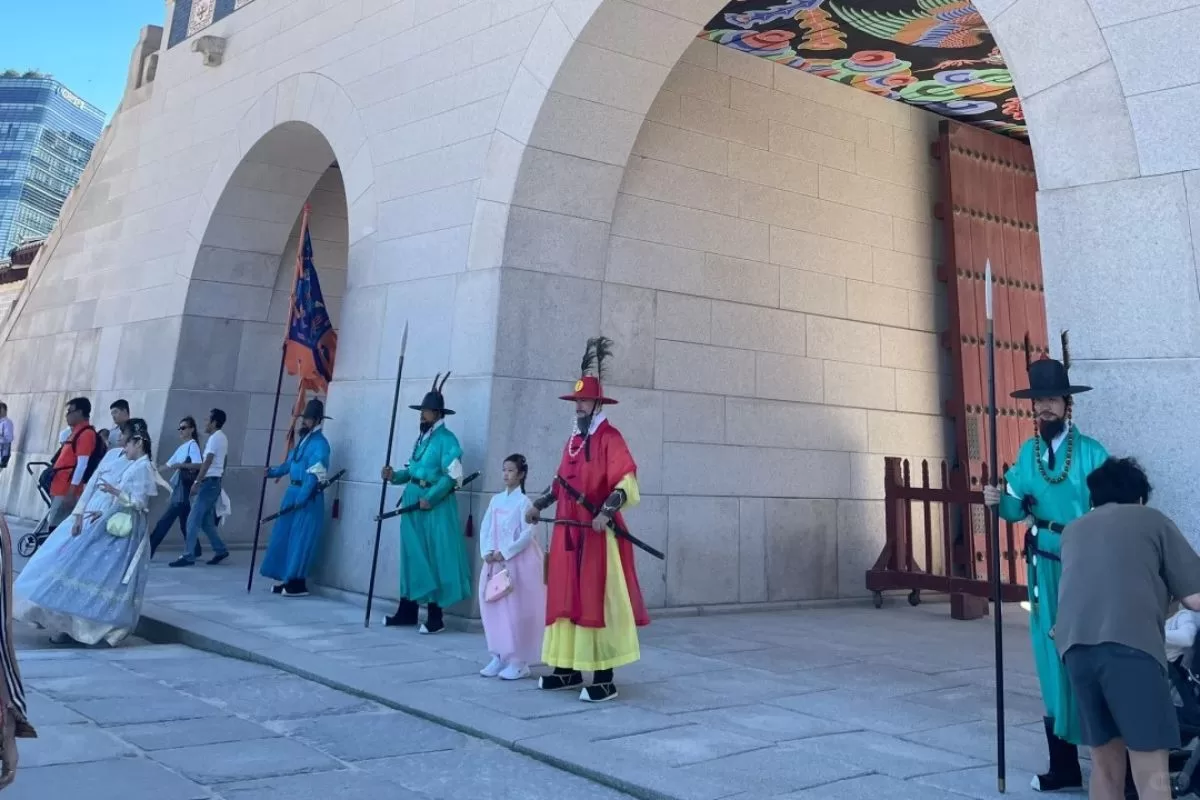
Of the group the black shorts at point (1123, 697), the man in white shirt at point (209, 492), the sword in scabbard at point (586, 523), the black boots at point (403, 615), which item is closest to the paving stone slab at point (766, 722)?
the sword in scabbard at point (586, 523)

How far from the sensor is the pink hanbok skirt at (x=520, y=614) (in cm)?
530

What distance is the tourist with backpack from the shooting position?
30.2ft

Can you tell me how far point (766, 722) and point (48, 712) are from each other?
349cm

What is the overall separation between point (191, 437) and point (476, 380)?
15.8 feet

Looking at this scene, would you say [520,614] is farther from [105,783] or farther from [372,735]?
[105,783]

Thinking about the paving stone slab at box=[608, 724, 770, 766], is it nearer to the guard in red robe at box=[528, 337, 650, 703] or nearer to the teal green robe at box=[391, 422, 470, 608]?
the guard in red robe at box=[528, 337, 650, 703]

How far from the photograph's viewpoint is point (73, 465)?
9.25 m

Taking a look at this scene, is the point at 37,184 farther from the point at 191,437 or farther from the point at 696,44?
the point at 696,44

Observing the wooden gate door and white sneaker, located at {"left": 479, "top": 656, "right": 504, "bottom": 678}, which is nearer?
white sneaker, located at {"left": 479, "top": 656, "right": 504, "bottom": 678}

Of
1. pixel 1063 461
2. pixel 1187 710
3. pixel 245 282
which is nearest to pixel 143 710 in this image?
pixel 1063 461

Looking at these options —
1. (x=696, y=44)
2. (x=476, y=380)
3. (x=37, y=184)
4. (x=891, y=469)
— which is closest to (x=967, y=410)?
(x=891, y=469)

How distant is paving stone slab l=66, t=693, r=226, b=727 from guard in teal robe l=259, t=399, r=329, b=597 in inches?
126

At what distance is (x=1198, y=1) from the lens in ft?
13.0

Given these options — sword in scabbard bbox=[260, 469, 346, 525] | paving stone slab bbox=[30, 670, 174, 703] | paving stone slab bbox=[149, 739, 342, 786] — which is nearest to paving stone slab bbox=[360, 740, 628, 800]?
paving stone slab bbox=[149, 739, 342, 786]
